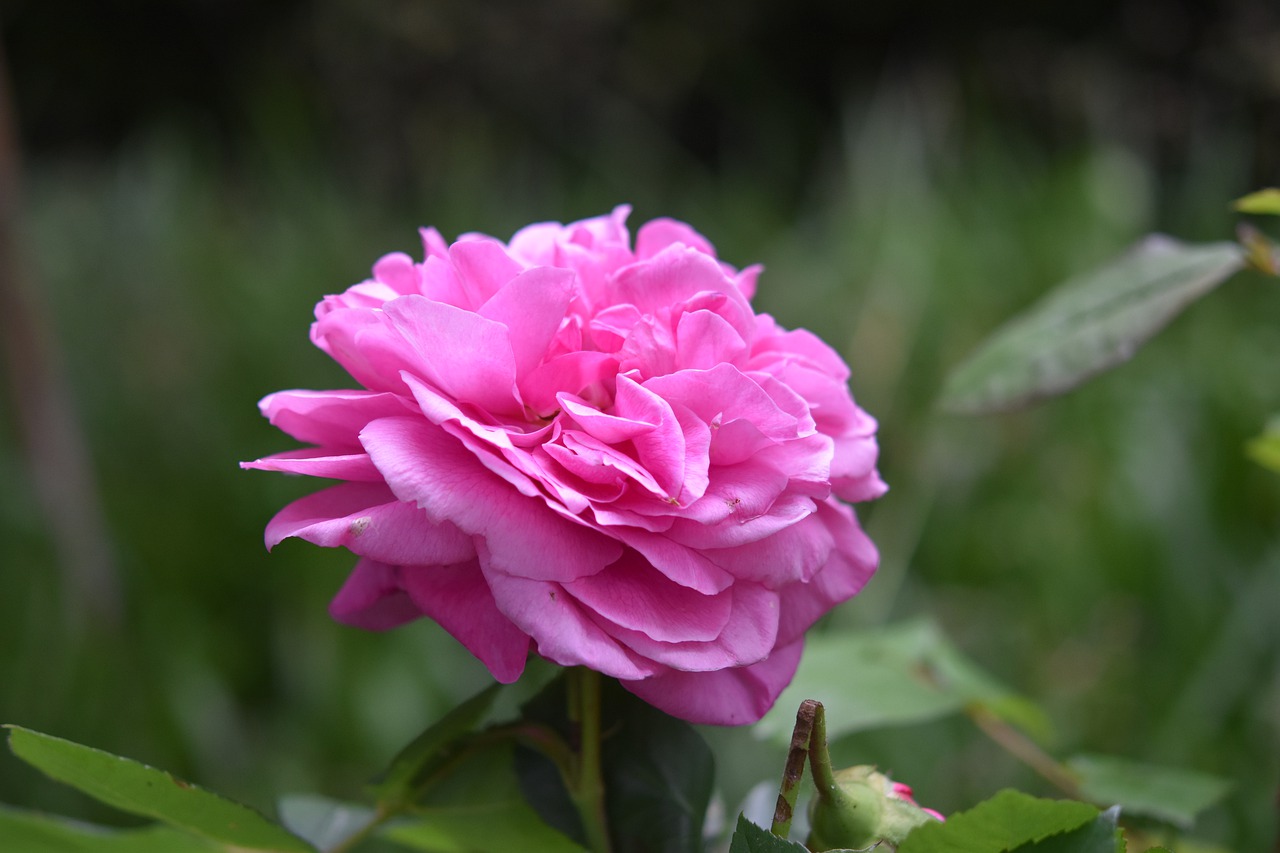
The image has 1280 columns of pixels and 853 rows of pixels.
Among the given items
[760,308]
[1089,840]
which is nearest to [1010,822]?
[1089,840]

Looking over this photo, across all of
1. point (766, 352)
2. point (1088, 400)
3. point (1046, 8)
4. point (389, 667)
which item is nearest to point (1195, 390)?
point (1088, 400)

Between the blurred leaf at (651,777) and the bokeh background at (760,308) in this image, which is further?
the bokeh background at (760,308)

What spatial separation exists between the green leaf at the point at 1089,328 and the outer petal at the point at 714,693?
0.13m

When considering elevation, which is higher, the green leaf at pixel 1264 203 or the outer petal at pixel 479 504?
the green leaf at pixel 1264 203

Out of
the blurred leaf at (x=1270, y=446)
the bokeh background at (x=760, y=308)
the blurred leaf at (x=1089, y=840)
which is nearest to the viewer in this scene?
the blurred leaf at (x=1089, y=840)

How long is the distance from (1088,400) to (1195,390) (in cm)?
10

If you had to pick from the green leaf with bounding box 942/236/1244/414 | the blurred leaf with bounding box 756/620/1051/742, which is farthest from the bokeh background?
the green leaf with bounding box 942/236/1244/414

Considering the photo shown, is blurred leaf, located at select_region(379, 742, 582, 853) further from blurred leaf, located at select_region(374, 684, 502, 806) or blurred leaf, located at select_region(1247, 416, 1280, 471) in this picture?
blurred leaf, located at select_region(1247, 416, 1280, 471)

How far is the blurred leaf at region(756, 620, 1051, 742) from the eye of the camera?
326mm

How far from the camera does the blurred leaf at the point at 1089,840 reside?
0.57 feet

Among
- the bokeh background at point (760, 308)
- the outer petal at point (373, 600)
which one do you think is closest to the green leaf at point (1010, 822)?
the outer petal at point (373, 600)

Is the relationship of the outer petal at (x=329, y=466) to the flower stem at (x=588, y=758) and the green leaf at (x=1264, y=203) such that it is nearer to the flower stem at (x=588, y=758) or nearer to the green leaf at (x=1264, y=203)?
the flower stem at (x=588, y=758)

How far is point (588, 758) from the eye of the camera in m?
0.22

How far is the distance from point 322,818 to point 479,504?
4.9 inches
